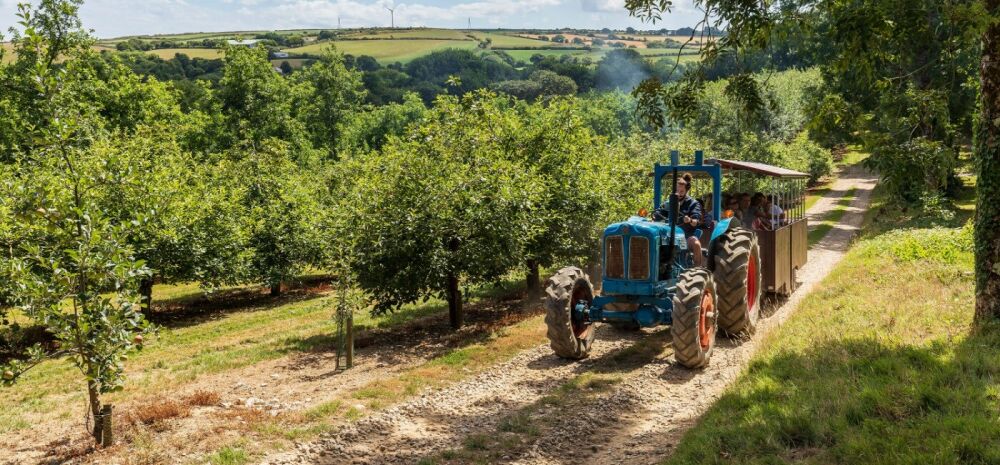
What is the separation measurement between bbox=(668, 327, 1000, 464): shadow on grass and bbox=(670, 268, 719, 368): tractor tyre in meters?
1.17

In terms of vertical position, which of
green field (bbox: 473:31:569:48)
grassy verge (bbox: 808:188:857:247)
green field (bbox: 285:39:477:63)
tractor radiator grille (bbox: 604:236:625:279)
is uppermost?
green field (bbox: 473:31:569:48)

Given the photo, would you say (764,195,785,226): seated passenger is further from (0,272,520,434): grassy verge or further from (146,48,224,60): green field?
(146,48,224,60): green field

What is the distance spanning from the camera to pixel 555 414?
27.5 feet

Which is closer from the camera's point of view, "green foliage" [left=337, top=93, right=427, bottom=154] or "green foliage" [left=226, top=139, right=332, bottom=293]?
"green foliage" [left=226, top=139, right=332, bottom=293]

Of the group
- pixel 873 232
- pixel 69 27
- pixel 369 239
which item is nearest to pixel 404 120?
pixel 69 27

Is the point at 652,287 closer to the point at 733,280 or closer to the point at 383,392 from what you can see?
the point at 733,280

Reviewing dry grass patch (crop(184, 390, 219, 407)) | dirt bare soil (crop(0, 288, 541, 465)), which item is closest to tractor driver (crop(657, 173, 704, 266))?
dirt bare soil (crop(0, 288, 541, 465))

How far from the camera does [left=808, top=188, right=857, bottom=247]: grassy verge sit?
87.2ft

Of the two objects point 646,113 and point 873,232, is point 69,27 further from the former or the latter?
point 873,232

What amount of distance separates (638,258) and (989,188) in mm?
4422

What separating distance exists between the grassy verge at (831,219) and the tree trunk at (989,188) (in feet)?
51.9

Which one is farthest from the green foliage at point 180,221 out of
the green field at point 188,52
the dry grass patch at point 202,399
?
the green field at point 188,52

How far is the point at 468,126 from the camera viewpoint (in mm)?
17062

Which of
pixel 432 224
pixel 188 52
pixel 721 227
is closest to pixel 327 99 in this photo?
pixel 432 224
